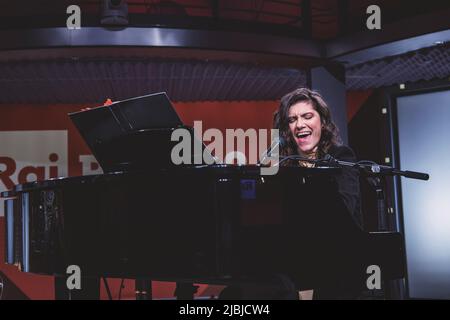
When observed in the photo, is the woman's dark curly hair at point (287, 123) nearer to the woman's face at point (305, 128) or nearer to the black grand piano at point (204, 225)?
the woman's face at point (305, 128)

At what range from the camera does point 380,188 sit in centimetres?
229

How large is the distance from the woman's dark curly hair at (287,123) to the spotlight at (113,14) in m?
2.68

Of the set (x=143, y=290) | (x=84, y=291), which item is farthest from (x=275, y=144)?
(x=84, y=291)

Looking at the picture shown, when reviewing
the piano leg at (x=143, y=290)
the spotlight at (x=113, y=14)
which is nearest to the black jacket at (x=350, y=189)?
the piano leg at (x=143, y=290)

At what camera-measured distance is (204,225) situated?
2.01 meters

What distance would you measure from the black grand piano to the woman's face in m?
0.58

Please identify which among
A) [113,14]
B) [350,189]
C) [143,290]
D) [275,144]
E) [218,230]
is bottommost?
[143,290]

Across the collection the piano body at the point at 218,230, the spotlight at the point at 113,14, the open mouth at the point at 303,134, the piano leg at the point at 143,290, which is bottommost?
the piano leg at the point at 143,290

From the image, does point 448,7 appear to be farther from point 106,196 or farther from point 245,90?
point 106,196

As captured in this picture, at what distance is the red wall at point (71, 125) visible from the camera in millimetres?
6801

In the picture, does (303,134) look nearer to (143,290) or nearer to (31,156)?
(143,290)

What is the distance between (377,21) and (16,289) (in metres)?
5.07

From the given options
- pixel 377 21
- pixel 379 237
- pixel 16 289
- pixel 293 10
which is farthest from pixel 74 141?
pixel 379 237

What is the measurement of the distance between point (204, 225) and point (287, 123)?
91cm
